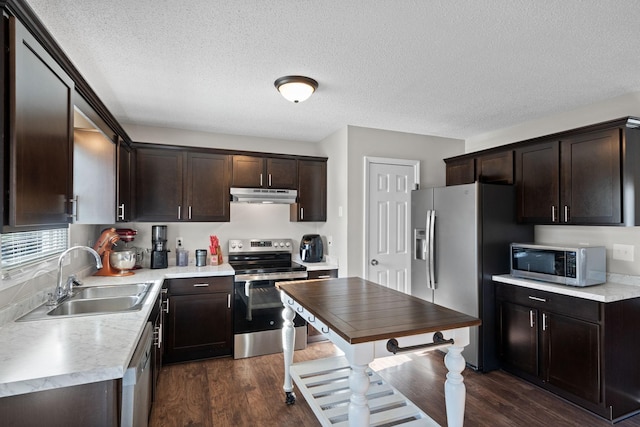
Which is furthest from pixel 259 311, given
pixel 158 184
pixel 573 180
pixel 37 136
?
pixel 573 180

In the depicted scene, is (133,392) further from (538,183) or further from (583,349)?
(538,183)

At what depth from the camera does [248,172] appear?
12.7 ft

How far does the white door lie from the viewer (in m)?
3.77

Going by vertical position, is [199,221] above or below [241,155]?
below

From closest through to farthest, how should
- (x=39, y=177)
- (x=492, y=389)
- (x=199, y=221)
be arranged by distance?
(x=39, y=177), (x=492, y=389), (x=199, y=221)

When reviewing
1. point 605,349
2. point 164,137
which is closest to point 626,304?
point 605,349

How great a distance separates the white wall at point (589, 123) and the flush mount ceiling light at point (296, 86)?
2449mm

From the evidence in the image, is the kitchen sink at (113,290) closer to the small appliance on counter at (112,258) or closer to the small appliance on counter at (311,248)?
the small appliance on counter at (112,258)

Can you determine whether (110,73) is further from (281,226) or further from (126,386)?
(281,226)

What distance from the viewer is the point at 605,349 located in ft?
7.85

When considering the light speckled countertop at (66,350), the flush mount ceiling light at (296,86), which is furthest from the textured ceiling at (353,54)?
the light speckled countertop at (66,350)

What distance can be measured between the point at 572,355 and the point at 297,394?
2160mm

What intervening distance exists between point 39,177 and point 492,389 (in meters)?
3.35

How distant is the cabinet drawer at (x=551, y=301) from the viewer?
8.07ft
